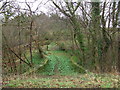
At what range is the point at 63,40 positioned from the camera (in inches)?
243

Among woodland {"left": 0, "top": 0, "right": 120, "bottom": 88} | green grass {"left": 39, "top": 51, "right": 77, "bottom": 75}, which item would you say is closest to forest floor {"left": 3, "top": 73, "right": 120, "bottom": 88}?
woodland {"left": 0, "top": 0, "right": 120, "bottom": 88}

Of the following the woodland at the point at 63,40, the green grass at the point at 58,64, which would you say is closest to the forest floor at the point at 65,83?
the woodland at the point at 63,40

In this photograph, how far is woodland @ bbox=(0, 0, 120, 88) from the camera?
16.8 feet

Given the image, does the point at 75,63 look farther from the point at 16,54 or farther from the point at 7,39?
the point at 7,39

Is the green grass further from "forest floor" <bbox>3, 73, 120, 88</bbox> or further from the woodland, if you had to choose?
"forest floor" <bbox>3, 73, 120, 88</bbox>

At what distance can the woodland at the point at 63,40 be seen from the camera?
5.12 meters

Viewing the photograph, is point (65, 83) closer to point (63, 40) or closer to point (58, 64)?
point (63, 40)

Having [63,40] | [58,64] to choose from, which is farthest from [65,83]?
[58,64]

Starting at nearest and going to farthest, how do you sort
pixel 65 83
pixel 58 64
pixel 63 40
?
pixel 65 83, pixel 63 40, pixel 58 64

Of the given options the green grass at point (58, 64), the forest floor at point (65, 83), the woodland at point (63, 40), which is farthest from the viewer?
the green grass at point (58, 64)

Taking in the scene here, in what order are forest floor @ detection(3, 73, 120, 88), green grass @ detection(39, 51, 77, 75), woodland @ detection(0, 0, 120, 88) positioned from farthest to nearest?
green grass @ detection(39, 51, 77, 75)
woodland @ detection(0, 0, 120, 88)
forest floor @ detection(3, 73, 120, 88)

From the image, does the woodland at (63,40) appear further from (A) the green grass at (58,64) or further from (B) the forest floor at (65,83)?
(B) the forest floor at (65,83)

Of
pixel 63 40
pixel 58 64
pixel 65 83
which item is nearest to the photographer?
pixel 65 83

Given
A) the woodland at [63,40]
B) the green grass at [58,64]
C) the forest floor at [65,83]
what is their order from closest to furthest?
the forest floor at [65,83] < the woodland at [63,40] < the green grass at [58,64]
